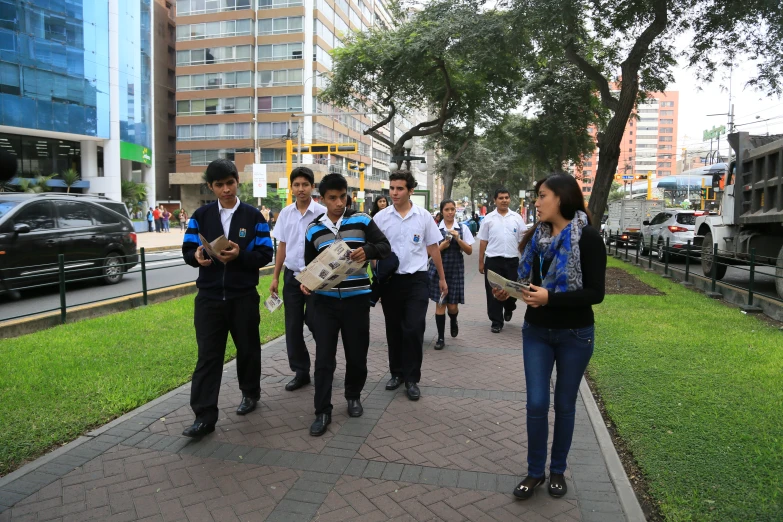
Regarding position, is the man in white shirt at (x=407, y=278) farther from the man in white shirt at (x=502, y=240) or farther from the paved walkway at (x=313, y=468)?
the man in white shirt at (x=502, y=240)

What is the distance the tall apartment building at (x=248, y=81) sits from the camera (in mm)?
51344

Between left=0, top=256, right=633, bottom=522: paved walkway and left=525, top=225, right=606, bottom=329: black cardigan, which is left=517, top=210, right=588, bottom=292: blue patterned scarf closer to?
left=525, top=225, right=606, bottom=329: black cardigan

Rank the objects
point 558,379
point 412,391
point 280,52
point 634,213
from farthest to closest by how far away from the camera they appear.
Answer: point 280,52, point 634,213, point 412,391, point 558,379

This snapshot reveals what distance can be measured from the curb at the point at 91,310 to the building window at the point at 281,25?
45.1 meters

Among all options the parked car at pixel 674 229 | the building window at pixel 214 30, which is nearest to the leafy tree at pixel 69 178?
the building window at pixel 214 30

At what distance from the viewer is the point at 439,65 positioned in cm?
1964

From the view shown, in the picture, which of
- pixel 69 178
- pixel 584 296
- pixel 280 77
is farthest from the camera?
pixel 280 77

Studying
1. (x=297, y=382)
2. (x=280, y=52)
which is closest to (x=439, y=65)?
(x=297, y=382)

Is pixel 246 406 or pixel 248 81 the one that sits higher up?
pixel 248 81

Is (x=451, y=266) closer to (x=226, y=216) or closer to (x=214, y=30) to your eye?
(x=226, y=216)

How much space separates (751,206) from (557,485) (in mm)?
9896

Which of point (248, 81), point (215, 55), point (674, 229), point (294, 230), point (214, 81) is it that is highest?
point (215, 55)

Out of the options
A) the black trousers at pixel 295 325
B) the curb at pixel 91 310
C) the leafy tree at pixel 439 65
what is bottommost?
the curb at pixel 91 310

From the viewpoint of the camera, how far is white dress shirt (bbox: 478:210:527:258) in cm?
763
